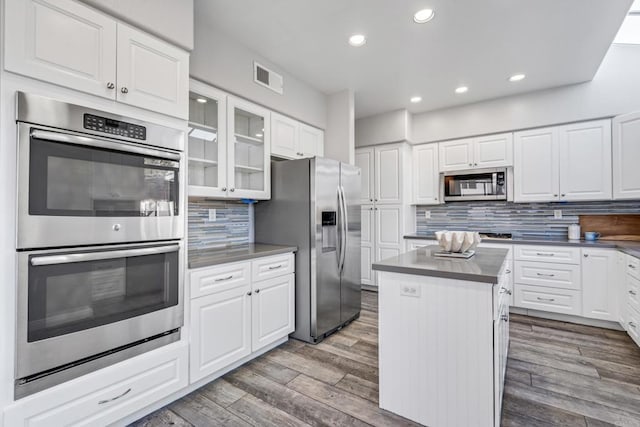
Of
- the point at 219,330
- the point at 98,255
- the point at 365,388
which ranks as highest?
the point at 98,255

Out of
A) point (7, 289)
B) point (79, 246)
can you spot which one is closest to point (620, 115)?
point (79, 246)

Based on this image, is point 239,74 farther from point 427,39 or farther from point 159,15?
point 427,39

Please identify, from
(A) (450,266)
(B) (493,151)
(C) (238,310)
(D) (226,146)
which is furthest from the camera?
(B) (493,151)

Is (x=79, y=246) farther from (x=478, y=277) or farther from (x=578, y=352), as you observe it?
(x=578, y=352)

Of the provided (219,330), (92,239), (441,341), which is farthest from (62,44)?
(441,341)

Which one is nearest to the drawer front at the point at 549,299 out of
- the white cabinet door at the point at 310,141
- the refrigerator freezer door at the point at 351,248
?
the refrigerator freezer door at the point at 351,248

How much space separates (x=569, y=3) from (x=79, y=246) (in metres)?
3.52

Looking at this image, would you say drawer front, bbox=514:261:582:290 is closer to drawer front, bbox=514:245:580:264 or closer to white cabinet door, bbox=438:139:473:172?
drawer front, bbox=514:245:580:264

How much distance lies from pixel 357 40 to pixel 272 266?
2.13 metres

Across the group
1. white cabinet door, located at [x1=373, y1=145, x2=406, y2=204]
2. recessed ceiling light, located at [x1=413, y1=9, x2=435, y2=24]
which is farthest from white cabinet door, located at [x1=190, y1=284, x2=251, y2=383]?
white cabinet door, located at [x1=373, y1=145, x2=406, y2=204]

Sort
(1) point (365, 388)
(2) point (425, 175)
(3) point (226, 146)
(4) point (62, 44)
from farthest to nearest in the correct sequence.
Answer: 1. (2) point (425, 175)
2. (3) point (226, 146)
3. (1) point (365, 388)
4. (4) point (62, 44)

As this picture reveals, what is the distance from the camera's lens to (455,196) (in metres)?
4.34

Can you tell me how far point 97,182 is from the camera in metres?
1.59

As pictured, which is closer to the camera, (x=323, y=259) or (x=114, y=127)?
(x=114, y=127)
